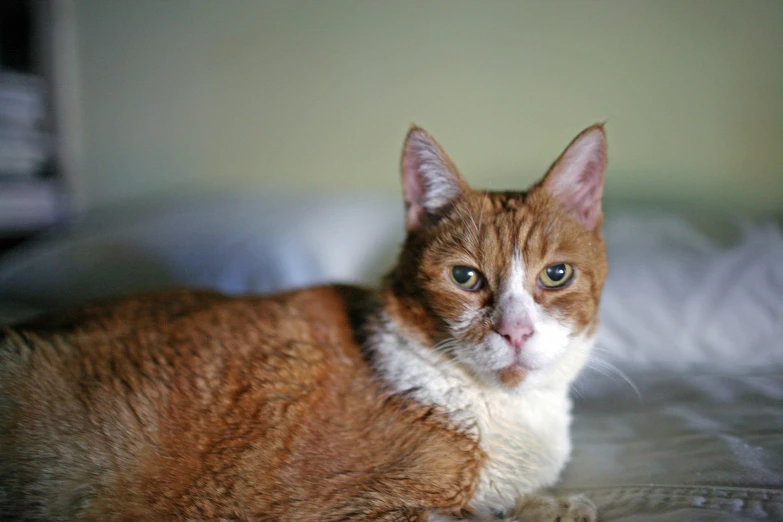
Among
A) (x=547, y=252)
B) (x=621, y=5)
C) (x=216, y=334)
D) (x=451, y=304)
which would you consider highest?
(x=621, y=5)

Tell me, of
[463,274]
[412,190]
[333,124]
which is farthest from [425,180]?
[333,124]

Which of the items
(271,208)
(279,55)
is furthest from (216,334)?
(279,55)

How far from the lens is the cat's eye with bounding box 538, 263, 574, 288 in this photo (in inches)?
46.0

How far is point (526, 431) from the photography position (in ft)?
4.01

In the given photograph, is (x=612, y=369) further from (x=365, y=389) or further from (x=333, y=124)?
(x=333, y=124)

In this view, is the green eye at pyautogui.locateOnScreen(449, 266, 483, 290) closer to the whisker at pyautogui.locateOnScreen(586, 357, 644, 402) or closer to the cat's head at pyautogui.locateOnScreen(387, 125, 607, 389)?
the cat's head at pyautogui.locateOnScreen(387, 125, 607, 389)

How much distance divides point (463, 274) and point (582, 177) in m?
0.37

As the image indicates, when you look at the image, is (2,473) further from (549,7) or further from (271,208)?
(549,7)

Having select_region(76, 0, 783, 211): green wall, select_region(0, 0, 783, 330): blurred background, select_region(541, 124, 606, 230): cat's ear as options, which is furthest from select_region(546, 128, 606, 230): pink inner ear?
select_region(76, 0, 783, 211): green wall

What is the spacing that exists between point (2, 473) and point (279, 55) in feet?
7.98

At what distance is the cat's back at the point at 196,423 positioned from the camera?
1.06 meters

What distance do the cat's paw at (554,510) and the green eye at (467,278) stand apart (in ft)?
1.53

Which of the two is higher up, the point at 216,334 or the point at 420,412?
the point at 216,334

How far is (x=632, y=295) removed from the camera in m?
1.86
